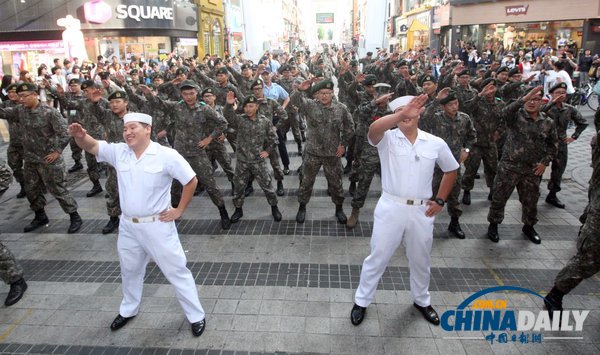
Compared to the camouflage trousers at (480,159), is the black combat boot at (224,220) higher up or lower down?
lower down

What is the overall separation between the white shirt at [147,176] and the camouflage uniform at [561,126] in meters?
5.32

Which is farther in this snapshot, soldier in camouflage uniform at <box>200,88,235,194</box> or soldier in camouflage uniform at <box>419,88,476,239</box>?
soldier in camouflage uniform at <box>200,88,235,194</box>

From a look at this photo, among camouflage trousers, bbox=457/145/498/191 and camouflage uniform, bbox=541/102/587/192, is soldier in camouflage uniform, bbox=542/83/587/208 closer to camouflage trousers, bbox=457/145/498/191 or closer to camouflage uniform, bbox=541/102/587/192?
camouflage uniform, bbox=541/102/587/192

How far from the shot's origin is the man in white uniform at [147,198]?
3734 millimetres

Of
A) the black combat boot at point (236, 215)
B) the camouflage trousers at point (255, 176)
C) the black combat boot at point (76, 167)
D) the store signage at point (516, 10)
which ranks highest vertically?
the store signage at point (516, 10)

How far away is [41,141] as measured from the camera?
20.6ft

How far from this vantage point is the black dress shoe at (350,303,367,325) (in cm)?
413

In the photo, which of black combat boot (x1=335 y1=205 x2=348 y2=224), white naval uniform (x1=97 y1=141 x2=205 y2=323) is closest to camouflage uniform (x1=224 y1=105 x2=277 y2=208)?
black combat boot (x1=335 y1=205 x2=348 y2=224)

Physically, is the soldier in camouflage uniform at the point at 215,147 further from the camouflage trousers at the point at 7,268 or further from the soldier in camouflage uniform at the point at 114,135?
the camouflage trousers at the point at 7,268

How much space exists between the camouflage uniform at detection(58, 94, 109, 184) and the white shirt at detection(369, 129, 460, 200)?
6.67 meters

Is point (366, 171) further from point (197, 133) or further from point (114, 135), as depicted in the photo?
point (114, 135)

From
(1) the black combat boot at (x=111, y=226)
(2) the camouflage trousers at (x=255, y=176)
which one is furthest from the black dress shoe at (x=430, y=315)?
(1) the black combat boot at (x=111, y=226)

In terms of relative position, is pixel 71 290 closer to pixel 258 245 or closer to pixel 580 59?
pixel 258 245

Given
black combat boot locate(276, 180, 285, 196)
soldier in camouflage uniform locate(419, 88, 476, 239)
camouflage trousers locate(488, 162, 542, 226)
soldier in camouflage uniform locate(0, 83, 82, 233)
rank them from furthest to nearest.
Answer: black combat boot locate(276, 180, 285, 196)
soldier in camouflage uniform locate(0, 83, 82, 233)
soldier in camouflage uniform locate(419, 88, 476, 239)
camouflage trousers locate(488, 162, 542, 226)
